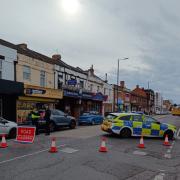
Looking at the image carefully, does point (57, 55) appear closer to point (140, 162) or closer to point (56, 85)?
point (56, 85)

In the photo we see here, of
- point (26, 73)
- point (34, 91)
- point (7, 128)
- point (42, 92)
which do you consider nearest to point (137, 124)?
point (7, 128)

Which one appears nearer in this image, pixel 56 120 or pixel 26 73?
pixel 56 120

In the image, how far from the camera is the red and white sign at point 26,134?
42.4ft

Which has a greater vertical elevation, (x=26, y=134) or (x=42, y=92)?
(x=42, y=92)

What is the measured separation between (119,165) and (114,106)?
138 ft

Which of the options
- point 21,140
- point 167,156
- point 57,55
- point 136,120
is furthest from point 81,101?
point 167,156

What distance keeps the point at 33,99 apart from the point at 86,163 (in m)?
16.7

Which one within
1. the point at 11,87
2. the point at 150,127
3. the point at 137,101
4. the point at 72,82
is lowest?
the point at 150,127

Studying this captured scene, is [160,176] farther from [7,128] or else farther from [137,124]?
[7,128]

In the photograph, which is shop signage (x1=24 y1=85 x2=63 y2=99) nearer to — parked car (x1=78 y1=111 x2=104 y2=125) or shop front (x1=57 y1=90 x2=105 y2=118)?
shop front (x1=57 y1=90 x2=105 y2=118)

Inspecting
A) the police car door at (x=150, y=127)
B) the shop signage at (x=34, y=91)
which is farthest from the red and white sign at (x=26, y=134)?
the shop signage at (x=34, y=91)

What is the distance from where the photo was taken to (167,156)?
10742 millimetres

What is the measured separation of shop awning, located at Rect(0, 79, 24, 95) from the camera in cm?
2048

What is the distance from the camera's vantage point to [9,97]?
73.6ft
